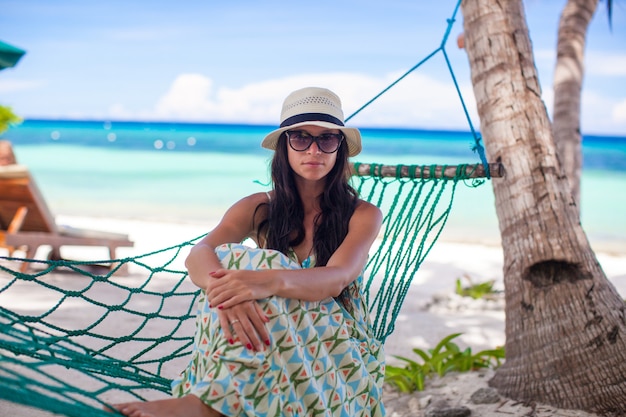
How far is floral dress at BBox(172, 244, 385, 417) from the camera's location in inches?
58.6

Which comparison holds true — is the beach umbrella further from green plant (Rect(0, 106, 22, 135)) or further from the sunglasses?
the sunglasses

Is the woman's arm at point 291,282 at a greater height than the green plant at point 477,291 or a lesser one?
lesser

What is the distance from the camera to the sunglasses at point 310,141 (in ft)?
6.19

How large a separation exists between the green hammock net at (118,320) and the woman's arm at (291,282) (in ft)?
0.90

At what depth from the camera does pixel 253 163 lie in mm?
23016

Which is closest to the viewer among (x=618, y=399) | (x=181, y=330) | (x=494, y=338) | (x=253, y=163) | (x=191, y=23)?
(x=618, y=399)

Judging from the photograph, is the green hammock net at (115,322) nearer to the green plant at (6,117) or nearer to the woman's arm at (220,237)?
the woman's arm at (220,237)

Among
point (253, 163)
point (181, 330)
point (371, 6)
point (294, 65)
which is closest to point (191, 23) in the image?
point (294, 65)

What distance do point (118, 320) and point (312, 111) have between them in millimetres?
2168

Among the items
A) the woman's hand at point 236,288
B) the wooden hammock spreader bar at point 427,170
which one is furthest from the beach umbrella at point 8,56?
the woman's hand at point 236,288

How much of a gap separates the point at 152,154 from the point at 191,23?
12.6 meters

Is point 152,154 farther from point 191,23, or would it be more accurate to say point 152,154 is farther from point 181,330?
point 181,330

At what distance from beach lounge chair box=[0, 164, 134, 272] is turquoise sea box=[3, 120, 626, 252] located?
5.24 ft

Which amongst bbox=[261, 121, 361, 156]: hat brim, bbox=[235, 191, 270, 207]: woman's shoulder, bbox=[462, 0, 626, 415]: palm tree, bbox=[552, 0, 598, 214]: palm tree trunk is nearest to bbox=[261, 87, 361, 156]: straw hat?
bbox=[261, 121, 361, 156]: hat brim
